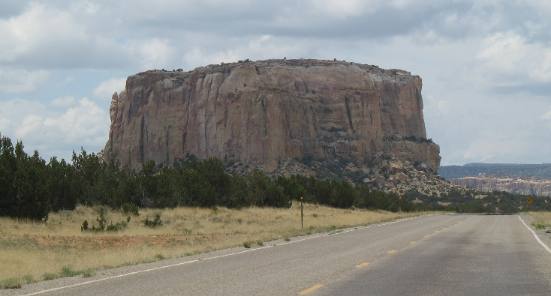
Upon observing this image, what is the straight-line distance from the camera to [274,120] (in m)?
147

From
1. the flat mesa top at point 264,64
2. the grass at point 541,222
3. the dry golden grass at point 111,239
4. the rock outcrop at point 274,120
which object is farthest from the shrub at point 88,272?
the flat mesa top at point 264,64

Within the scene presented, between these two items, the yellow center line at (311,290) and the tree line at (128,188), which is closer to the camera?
the yellow center line at (311,290)

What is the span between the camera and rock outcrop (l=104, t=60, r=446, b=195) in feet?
473

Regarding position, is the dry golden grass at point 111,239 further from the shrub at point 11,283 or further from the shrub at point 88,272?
the shrub at point 11,283

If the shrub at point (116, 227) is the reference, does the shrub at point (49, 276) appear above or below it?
below

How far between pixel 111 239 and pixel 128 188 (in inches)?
878

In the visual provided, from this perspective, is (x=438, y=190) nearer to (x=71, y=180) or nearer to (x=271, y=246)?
(x=71, y=180)

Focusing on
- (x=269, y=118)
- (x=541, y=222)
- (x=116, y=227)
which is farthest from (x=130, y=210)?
(x=269, y=118)

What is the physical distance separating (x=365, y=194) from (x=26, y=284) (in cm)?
7357

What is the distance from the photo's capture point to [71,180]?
4503cm

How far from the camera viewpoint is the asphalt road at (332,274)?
12734 millimetres

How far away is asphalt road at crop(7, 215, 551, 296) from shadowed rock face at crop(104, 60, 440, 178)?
381 feet

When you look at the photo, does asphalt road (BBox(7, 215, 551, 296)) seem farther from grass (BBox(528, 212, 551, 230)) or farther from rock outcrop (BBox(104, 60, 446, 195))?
rock outcrop (BBox(104, 60, 446, 195))

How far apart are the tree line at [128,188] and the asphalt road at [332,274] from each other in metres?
14.6
